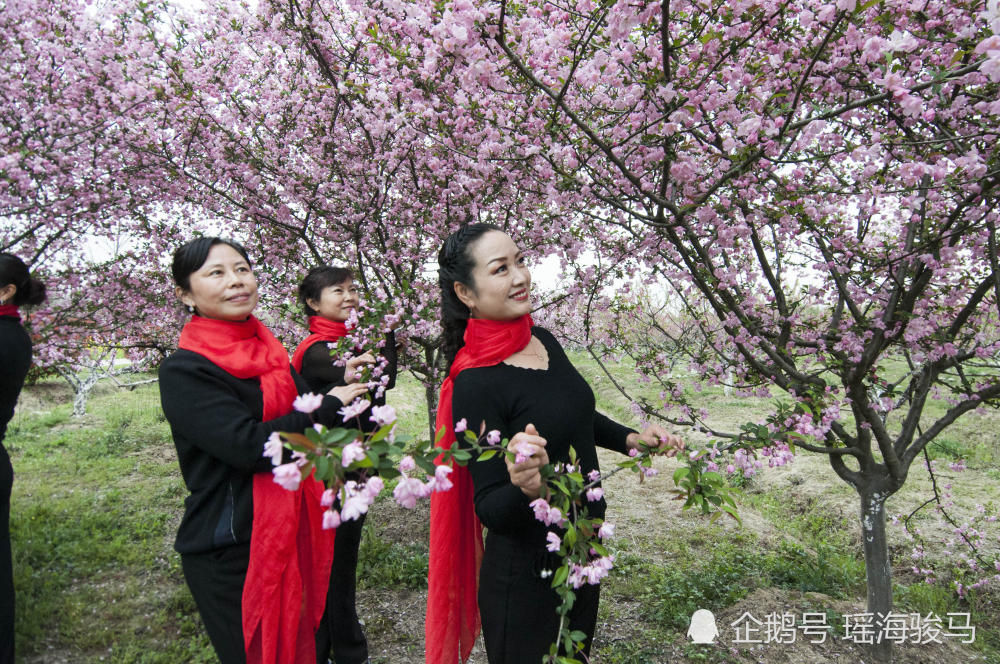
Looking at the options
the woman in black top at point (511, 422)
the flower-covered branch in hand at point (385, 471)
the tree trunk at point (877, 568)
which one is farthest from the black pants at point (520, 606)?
the tree trunk at point (877, 568)

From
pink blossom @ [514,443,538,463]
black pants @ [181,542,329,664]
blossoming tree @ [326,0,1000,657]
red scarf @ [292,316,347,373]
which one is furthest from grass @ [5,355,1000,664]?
pink blossom @ [514,443,538,463]

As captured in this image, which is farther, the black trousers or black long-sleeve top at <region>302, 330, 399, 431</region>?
black long-sleeve top at <region>302, 330, 399, 431</region>

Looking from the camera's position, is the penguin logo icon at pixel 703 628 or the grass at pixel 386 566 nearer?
the penguin logo icon at pixel 703 628


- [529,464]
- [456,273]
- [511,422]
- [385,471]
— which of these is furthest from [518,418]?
[385,471]

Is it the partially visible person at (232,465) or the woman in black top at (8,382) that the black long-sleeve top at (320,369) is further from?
the woman in black top at (8,382)

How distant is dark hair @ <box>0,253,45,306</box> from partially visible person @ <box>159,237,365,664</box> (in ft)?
4.41

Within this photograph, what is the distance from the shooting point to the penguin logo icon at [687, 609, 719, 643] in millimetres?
3385

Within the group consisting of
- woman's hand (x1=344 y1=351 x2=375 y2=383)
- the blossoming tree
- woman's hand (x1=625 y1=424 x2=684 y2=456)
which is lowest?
woman's hand (x1=625 y1=424 x2=684 y2=456)

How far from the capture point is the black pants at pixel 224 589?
5.83 ft

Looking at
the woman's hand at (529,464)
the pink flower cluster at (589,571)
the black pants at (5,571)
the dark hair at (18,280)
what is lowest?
the black pants at (5,571)

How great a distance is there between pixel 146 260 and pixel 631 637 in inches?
222

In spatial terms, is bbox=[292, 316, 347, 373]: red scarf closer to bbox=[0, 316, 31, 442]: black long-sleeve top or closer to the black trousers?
bbox=[0, 316, 31, 442]: black long-sleeve top

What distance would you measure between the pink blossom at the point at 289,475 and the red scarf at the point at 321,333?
2167 millimetres

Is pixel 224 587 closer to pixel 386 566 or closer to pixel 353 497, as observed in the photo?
pixel 353 497
